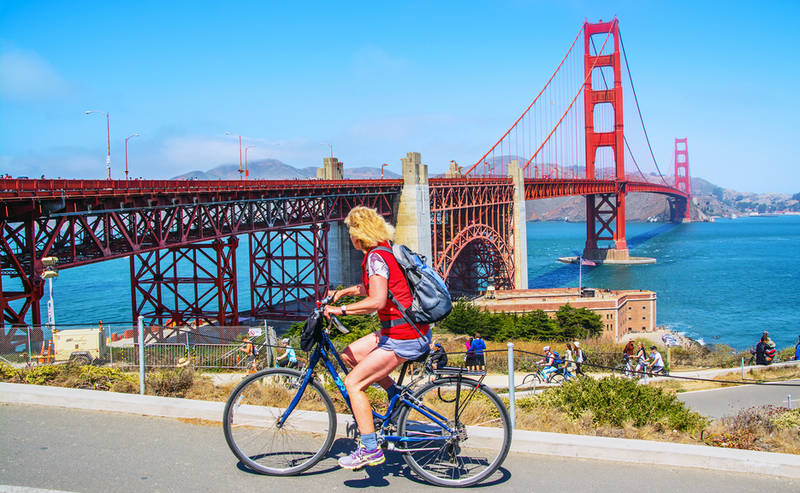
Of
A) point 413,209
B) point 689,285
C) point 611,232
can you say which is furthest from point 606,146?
point 413,209

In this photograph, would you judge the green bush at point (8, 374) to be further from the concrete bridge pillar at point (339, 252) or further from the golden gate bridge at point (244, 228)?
the concrete bridge pillar at point (339, 252)

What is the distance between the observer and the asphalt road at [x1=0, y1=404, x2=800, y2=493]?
4.27 metres

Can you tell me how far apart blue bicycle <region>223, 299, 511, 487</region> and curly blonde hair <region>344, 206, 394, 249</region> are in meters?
0.49

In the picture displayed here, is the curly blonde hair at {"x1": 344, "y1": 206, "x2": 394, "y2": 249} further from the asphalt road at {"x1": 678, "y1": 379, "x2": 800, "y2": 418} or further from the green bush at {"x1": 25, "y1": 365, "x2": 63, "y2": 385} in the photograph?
the asphalt road at {"x1": 678, "y1": 379, "x2": 800, "y2": 418}

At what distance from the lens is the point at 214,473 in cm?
444

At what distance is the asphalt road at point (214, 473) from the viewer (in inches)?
168

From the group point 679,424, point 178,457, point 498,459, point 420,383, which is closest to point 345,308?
point 420,383

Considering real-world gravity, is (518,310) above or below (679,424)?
below

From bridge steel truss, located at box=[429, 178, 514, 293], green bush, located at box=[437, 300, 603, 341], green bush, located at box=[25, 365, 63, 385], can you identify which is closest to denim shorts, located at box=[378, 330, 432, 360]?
green bush, located at box=[25, 365, 63, 385]

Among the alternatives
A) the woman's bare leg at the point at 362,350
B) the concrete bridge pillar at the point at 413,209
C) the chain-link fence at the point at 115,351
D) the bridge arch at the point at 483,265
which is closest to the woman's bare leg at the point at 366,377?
the woman's bare leg at the point at 362,350

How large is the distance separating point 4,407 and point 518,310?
3292cm

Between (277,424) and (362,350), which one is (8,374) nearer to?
(277,424)

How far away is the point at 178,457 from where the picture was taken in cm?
469

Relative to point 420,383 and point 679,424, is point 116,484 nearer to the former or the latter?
point 420,383
